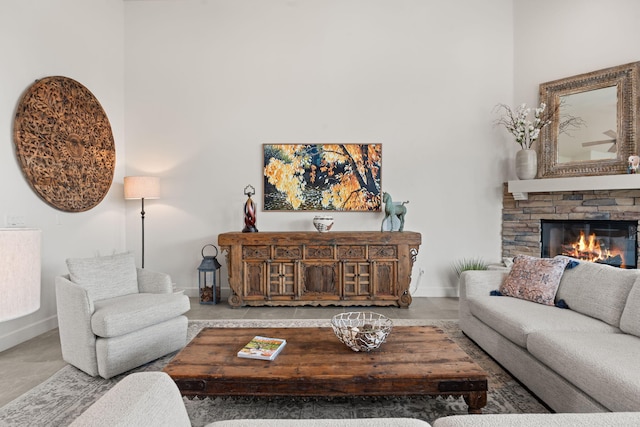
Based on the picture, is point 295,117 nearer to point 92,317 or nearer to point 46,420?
point 92,317

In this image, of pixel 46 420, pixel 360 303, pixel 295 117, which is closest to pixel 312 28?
pixel 295 117

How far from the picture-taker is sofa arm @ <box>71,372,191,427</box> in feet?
2.66

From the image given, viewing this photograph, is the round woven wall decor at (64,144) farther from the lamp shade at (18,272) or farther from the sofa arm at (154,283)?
the lamp shade at (18,272)

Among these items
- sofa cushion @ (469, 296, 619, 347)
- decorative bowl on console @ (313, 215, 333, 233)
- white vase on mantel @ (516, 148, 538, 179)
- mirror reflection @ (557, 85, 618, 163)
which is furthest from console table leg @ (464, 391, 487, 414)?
mirror reflection @ (557, 85, 618, 163)

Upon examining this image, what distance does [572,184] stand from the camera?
382cm

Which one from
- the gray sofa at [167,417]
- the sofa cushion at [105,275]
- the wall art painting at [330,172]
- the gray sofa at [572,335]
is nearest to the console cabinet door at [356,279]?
the wall art painting at [330,172]

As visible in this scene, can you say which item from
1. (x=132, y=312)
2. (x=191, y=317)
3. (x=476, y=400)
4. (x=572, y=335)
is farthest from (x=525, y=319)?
(x=191, y=317)

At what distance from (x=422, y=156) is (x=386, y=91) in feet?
3.20

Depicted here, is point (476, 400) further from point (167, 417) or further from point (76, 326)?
point (76, 326)

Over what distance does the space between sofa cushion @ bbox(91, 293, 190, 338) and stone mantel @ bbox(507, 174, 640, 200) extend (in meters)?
3.94

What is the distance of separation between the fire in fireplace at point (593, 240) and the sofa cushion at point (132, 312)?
4178 mm

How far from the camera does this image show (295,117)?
4488 mm

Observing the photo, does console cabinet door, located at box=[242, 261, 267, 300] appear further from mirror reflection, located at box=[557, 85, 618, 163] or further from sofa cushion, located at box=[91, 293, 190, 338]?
mirror reflection, located at box=[557, 85, 618, 163]

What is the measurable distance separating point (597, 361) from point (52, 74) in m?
4.83
